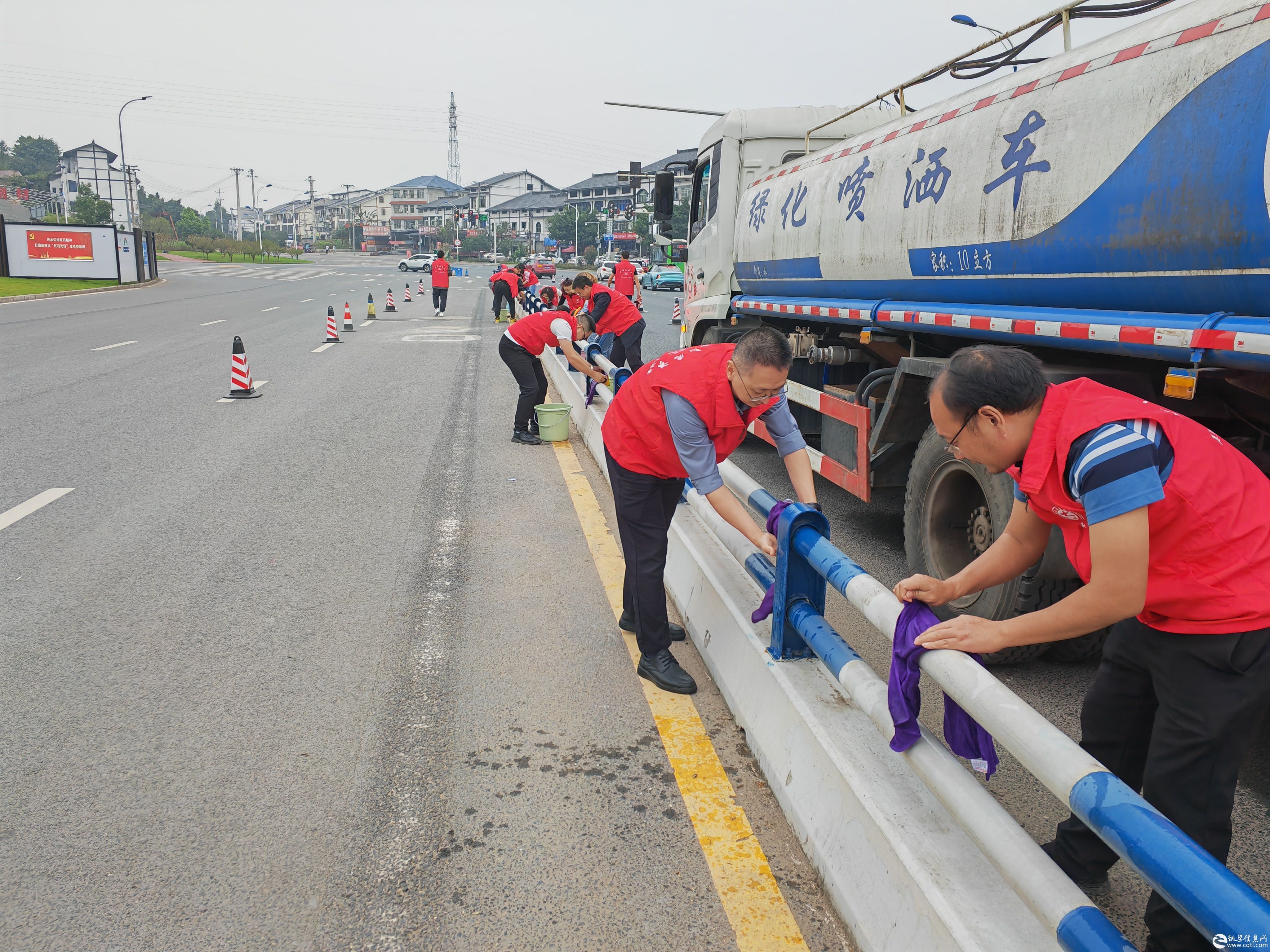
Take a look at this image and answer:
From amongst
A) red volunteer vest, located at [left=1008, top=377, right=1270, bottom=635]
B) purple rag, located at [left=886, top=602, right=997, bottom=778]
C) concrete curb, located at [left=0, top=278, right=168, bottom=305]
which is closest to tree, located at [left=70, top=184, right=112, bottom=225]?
concrete curb, located at [left=0, top=278, right=168, bottom=305]

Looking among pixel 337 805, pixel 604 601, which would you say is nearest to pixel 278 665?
pixel 337 805

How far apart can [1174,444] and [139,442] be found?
8.54m

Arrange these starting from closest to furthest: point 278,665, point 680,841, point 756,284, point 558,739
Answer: point 680,841 < point 558,739 < point 278,665 < point 756,284

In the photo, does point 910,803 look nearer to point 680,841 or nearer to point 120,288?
point 680,841

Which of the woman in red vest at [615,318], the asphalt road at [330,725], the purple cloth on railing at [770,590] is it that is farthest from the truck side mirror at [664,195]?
the purple cloth on railing at [770,590]

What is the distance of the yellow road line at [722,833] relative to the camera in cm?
239

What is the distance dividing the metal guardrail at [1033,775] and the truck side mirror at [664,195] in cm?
706

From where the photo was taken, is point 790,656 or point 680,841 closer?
point 680,841

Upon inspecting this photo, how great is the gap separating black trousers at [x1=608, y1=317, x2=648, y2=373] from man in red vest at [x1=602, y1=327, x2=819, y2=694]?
22.2ft

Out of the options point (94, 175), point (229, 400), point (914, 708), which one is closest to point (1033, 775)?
point (914, 708)

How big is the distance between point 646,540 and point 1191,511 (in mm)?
2225

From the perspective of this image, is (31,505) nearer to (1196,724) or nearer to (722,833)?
(722,833)

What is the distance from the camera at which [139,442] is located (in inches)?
325

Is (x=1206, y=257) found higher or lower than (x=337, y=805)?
higher
